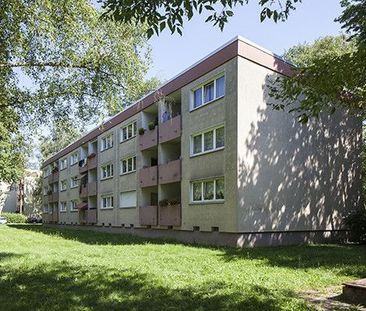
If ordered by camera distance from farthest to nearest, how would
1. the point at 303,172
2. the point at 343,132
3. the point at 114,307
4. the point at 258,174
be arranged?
the point at 343,132 < the point at 303,172 < the point at 258,174 < the point at 114,307

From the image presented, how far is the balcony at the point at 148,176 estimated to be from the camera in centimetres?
2650

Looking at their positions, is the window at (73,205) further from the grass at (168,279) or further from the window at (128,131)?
the grass at (168,279)

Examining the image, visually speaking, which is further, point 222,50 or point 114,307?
point 222,50

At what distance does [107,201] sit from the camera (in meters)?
36.1

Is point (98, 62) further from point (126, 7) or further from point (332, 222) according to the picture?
point (332, 222)

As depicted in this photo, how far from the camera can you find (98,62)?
1259cm

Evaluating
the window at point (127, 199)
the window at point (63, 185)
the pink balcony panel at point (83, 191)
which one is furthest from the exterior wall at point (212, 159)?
the window at point (63, 185)

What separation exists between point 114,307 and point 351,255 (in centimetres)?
1050

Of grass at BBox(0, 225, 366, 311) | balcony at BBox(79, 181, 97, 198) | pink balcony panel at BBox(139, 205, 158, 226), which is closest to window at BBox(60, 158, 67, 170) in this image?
balcony at BBox(79, 181, 97, 198)

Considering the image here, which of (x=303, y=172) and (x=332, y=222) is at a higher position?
(x=303, y=172)

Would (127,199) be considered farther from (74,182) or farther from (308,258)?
(308,258)

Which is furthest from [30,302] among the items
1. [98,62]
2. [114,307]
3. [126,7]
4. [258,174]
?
[258,174]

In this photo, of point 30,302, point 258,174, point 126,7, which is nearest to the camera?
point 126,7

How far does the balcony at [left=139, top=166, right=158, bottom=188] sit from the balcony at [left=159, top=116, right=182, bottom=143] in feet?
6.34
